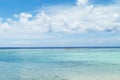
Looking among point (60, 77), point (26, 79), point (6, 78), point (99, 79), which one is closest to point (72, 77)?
point (60, 77)

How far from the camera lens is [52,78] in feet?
47.6

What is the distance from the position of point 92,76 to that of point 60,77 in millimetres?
2215

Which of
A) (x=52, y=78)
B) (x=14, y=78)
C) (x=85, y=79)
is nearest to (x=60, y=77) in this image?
(x=52, y=78)

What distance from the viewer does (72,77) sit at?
48.7 ft

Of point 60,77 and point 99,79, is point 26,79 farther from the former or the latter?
point 99,79

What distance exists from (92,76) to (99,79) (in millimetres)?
940

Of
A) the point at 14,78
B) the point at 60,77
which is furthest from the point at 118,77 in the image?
the point at 14,78

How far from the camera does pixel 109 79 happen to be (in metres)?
14.4

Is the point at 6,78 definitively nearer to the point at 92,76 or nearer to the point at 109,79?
the point at 92,76

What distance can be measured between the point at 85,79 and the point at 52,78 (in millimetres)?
2116

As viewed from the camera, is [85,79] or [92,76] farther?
[92,76]

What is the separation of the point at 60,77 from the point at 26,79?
221 cm

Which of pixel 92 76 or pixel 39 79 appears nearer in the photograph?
pixel 39 79

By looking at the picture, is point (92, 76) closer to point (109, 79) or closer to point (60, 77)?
point (109, 79)
